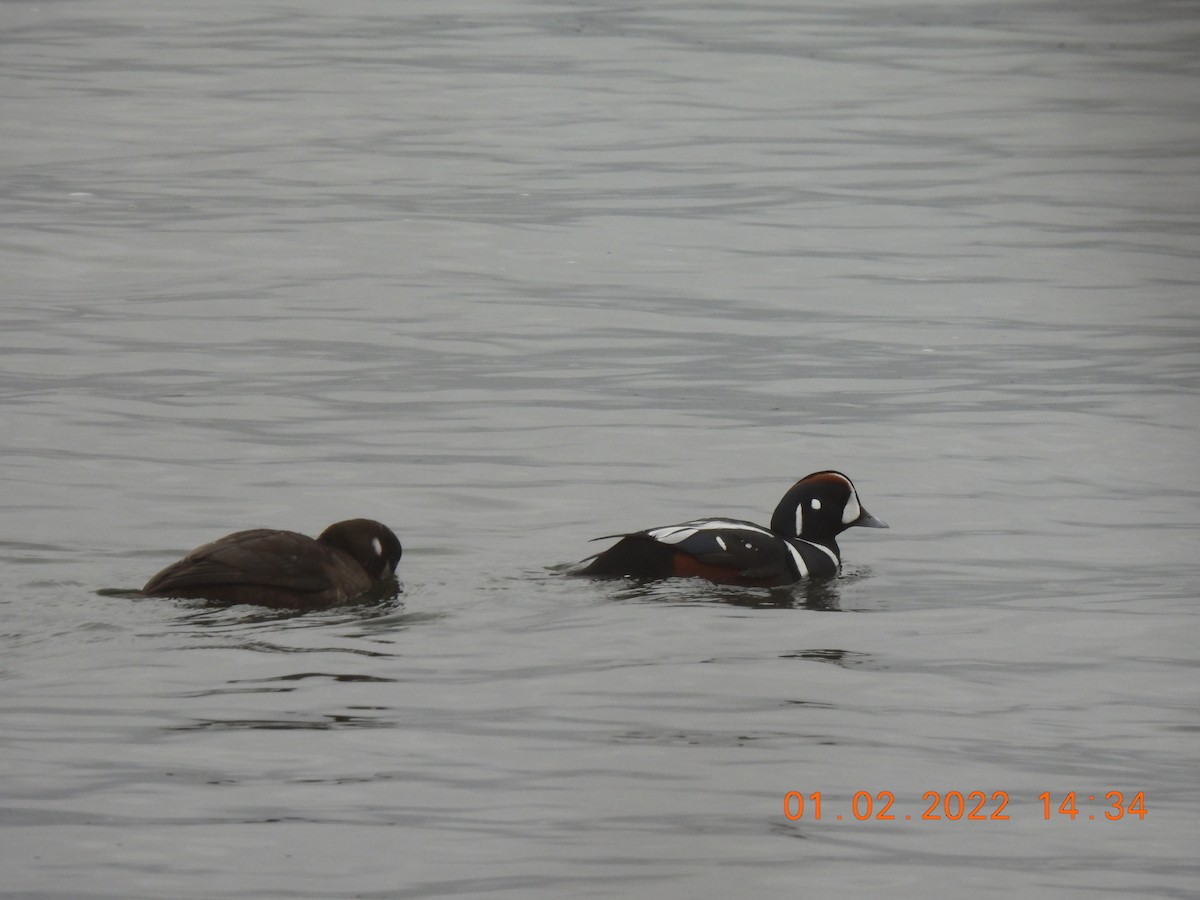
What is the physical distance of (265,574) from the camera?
29.7 feet

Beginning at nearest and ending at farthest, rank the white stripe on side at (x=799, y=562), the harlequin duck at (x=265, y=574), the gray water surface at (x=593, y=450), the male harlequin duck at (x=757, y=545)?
the gray water surface at (x=593, y=450) → the harlequin duck at (x=265, y=574) → the male harlequin duck at (x=757, y=545) → the white stripe on side at (x=799, y=562)

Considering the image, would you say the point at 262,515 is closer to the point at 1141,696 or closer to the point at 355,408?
the point at 355,408

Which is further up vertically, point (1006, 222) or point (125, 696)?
point (1006, 222)

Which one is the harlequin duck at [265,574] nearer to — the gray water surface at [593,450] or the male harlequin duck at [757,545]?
the gray water surface at [593,450]

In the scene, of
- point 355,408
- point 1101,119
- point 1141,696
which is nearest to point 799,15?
point 1101,119

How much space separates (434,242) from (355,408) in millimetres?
4960

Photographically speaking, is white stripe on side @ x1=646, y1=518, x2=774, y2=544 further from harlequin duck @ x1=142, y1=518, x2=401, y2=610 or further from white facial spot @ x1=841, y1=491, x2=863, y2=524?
harlequin duck @ x1=142, y1=518, x2=401, y2=610

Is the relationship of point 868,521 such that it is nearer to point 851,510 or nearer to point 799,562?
point 851,510

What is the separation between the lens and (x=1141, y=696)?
823 cm

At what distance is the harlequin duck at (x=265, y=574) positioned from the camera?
29.5 ft
